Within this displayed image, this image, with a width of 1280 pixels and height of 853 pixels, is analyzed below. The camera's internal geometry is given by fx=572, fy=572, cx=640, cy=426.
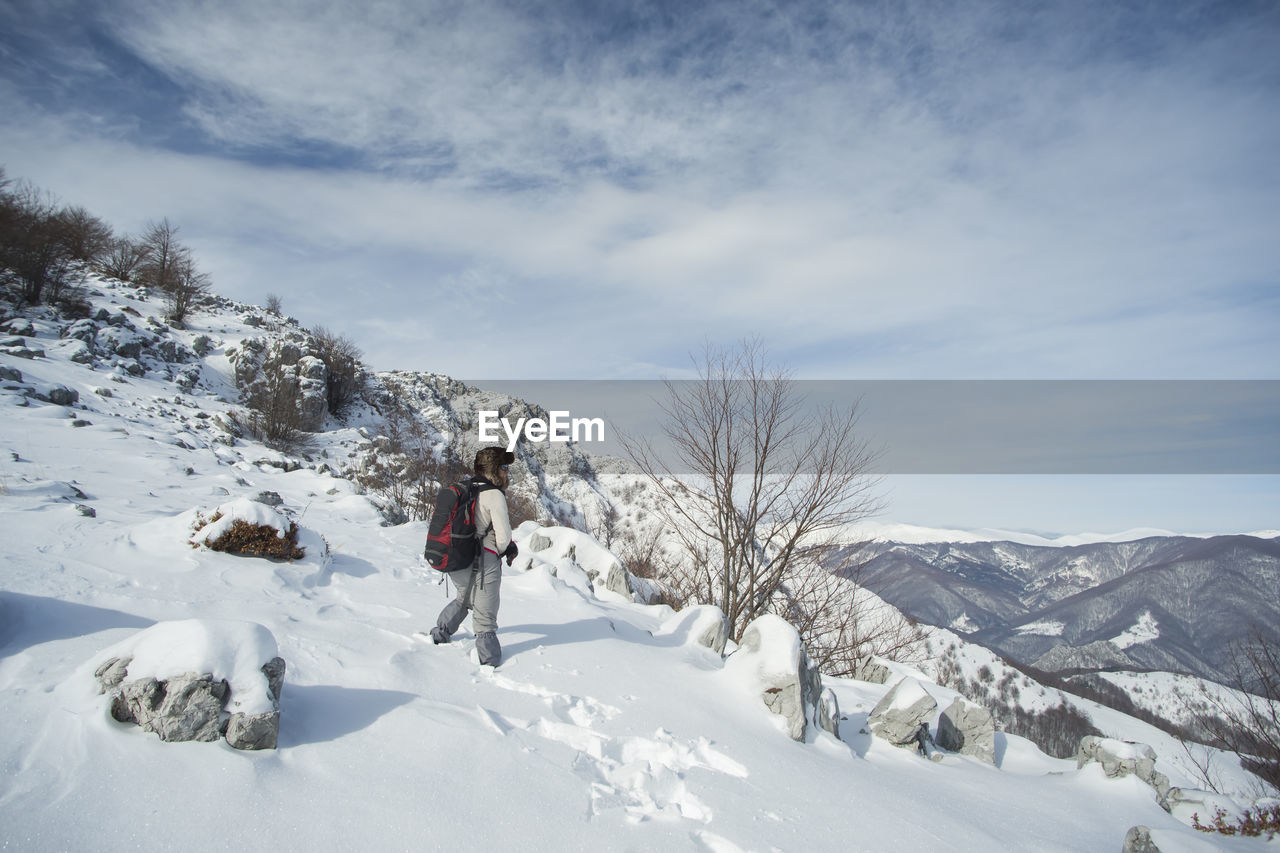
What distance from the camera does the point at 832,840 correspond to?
3.28 meters

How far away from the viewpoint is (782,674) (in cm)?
512

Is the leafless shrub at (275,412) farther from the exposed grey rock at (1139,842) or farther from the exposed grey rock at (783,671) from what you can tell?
the exposed grey rock at (1139,842)

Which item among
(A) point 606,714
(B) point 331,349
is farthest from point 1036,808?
(B) point 331,349

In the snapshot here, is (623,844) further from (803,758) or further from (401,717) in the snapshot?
(803,758)

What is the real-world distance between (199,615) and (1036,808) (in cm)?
720

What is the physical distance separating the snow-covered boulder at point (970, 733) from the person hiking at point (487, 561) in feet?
16.6

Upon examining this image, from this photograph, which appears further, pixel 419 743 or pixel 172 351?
pixel 172 351

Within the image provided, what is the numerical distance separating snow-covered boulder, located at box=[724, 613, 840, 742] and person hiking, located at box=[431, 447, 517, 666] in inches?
91.9

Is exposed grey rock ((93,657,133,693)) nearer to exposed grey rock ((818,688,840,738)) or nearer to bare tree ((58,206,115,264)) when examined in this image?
exposed grey rock ((818,688,840,738))

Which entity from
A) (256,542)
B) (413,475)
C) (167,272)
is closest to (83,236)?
(167,272)

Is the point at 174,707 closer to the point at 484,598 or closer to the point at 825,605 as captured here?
the point at 484,598

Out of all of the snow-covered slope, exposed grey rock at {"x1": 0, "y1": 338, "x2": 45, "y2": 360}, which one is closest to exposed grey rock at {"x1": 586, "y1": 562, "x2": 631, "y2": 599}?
the snow-covered slope

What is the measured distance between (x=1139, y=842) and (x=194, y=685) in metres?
6.19

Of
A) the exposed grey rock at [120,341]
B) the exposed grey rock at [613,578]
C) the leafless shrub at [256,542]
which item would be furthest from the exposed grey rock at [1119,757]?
the exposed grey rock at [120,341]
